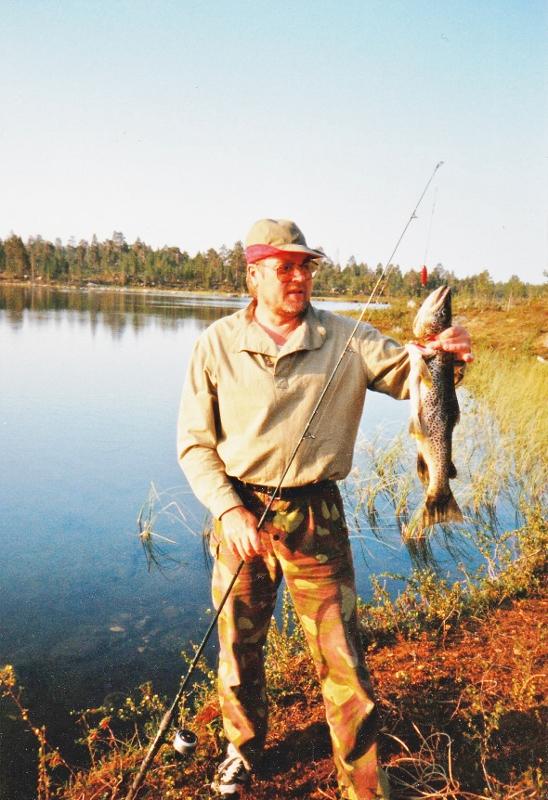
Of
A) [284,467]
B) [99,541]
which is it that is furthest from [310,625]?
[99,541]

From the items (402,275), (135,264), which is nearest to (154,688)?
(402,275)

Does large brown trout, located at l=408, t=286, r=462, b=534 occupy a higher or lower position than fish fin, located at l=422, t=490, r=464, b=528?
higher

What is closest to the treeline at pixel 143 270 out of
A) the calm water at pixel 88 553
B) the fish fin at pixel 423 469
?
the calm water at pixel 88 553

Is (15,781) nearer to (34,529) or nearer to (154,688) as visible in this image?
(154,688)

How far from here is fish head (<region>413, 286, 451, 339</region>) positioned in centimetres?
266

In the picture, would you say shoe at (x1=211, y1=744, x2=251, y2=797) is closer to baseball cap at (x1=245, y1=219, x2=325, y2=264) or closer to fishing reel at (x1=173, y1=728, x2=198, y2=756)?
fishing reel at (x1=173, y1=728, x2=198, y2=756)

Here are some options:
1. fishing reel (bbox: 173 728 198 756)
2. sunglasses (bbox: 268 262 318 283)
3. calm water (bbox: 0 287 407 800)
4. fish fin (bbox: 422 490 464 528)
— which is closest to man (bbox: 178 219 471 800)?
sunglasses (bbox: 268 262 318 283)

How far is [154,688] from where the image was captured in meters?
4.61

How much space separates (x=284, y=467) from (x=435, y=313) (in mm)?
1004

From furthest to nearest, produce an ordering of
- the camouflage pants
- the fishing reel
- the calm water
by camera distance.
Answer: the calm water → the fishing reel → the camouflage pants

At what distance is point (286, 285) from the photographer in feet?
9.37

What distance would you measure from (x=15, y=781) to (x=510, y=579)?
158 inches

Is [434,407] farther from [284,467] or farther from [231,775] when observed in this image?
[231,775]

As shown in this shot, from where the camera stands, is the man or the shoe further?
the shoe
